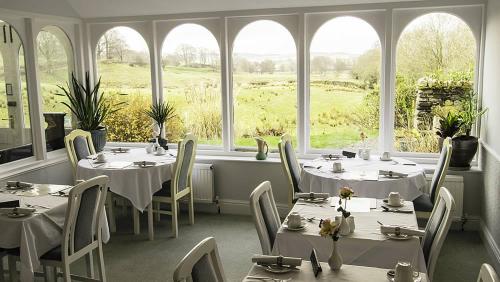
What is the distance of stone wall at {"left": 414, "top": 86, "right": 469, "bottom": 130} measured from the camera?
17.5ft

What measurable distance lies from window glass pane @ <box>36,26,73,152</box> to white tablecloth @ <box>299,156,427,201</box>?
3436 millimetres

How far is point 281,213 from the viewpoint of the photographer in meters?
5.74

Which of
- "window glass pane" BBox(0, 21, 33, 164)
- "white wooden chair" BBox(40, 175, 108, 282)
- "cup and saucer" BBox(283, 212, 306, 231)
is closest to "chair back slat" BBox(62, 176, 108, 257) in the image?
"white wooden chair" BBox(40, 175, 108, 282)

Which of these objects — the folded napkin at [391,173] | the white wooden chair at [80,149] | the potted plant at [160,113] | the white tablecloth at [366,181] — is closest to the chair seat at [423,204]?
the white tablecloth at [366,181]

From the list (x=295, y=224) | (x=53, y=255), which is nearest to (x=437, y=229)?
(x=295, y=224)

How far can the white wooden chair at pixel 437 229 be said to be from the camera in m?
2.77

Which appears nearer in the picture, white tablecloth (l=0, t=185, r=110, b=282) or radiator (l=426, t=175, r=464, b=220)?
white tablecloth (l=0, t=185, r=110, b=282)

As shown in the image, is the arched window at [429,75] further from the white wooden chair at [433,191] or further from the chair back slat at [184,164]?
the chair back slat at [184,164]

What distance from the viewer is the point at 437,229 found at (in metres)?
2.91

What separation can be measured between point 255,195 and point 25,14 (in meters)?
4.02

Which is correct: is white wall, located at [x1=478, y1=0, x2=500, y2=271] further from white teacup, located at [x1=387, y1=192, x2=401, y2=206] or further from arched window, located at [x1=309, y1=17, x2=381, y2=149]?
white teacup, located at [x1=387, y1=192, x2=401, y2=206]

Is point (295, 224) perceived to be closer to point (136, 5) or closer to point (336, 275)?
point (336, 275)

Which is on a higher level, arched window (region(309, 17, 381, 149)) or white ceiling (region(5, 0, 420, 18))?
white ceiling (region(5, 0, 420, 18))

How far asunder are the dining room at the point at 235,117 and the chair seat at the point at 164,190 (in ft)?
0.08
